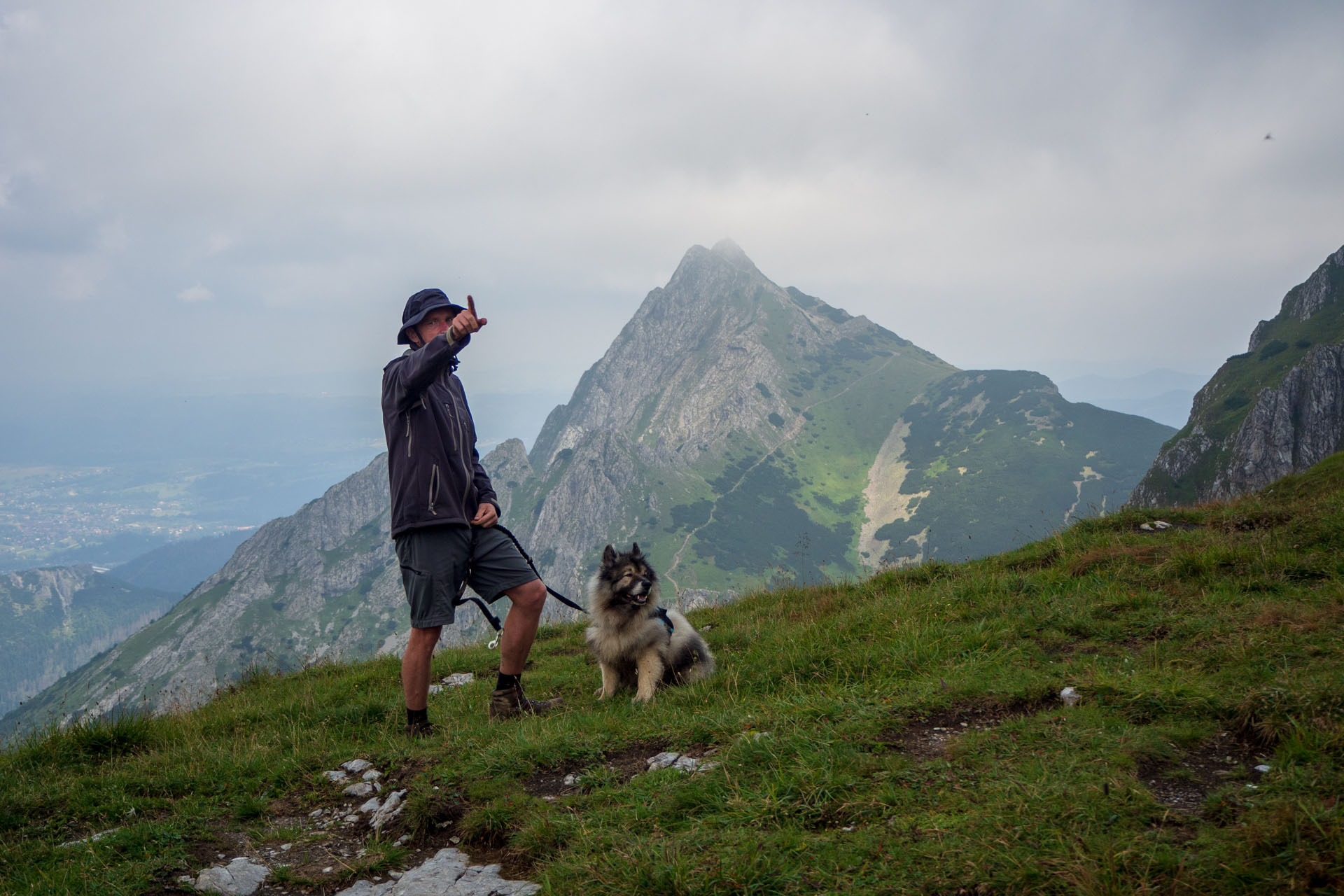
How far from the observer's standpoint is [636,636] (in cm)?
809

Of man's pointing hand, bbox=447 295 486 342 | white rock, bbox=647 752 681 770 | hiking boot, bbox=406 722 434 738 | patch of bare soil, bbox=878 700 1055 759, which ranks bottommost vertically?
hiking boot, bbox=406 722 434 738

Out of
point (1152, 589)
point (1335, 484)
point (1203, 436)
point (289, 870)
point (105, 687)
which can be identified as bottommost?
point (105, 687)

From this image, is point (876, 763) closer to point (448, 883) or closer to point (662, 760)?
point (662, 760)

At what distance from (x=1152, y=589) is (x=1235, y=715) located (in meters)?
3.95

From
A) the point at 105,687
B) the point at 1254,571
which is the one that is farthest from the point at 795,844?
the point at 105,687

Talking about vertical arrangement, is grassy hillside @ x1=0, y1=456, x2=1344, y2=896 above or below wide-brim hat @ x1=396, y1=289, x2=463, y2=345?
below

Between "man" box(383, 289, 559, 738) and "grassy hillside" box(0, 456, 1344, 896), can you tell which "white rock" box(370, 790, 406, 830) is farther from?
"man" box(383, 289, 559, 738)

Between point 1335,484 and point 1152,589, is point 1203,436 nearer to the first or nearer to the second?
point 1335,484

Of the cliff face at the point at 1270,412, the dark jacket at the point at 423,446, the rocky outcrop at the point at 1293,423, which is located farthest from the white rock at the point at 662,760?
the rocky outcrop at the point at 1293,423

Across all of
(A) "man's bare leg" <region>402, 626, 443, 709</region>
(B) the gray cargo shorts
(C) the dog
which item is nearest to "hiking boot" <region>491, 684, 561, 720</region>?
(A) "man's bare leg" <region>402, 626, 443, 709</region>

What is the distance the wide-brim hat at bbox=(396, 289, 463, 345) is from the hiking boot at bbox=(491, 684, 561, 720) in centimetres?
406

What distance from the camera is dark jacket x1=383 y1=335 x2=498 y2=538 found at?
6.64 metres

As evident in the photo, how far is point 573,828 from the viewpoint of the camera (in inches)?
175

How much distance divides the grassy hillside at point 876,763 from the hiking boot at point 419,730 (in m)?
0.25
